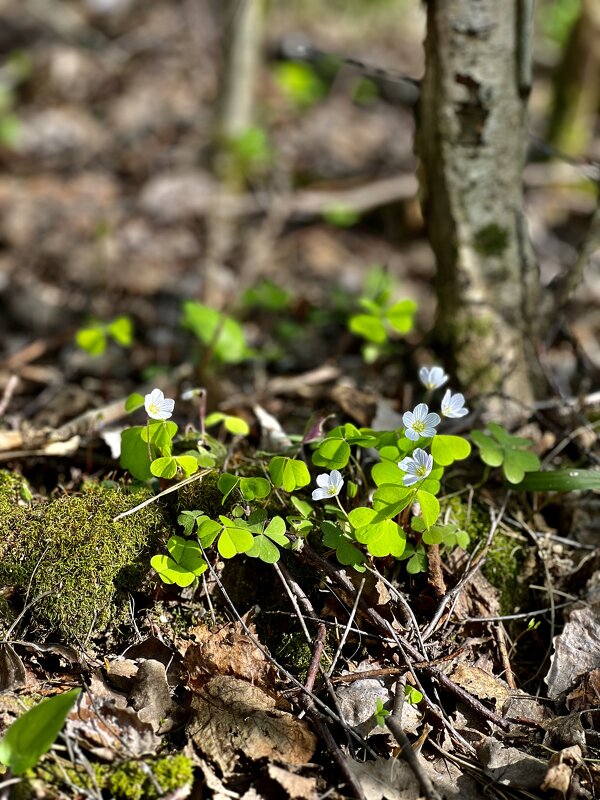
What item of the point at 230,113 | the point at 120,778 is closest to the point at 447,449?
the point at 120,778

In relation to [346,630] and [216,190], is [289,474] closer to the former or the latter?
[346,630]

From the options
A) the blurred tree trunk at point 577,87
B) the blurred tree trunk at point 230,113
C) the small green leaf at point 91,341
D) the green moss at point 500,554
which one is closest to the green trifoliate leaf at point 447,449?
the green moss at point 500,554

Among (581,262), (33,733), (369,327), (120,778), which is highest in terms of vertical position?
(581,262)

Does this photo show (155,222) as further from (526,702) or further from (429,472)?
(526,702)

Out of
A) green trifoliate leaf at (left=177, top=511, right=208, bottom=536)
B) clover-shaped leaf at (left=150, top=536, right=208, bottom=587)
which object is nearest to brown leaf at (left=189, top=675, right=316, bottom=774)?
clover-shaped leaf at (left=150, top=536, right=208, bottom=587)

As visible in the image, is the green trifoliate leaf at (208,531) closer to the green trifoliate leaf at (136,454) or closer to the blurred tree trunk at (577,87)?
the green trifoliate leaf at (136,454)

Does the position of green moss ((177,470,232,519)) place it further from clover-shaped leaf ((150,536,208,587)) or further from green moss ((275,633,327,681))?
green moss ((275,633,327,681))
